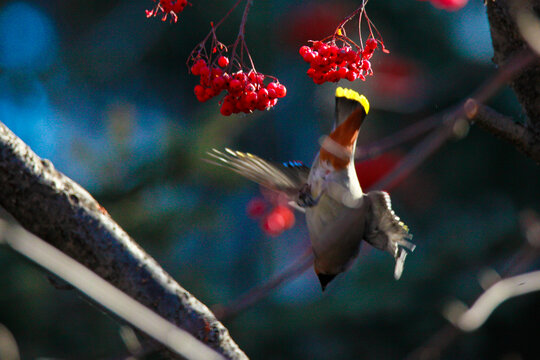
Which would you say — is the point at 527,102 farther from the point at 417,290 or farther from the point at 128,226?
the point at 417,290

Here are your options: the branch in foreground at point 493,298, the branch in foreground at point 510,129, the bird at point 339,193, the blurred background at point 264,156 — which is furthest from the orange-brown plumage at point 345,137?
the blurred background at point 264,156

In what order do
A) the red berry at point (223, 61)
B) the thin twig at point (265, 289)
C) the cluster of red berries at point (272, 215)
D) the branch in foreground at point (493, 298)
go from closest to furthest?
the thin twig at point (265, 289) < the branch in foreground at point (493, 298) < the red berry at point (223, 61) < the cluster of red berries at point (272, 215)

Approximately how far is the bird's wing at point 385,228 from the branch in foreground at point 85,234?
0.40 meters

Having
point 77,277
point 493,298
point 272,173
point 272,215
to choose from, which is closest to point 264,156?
point 272,215

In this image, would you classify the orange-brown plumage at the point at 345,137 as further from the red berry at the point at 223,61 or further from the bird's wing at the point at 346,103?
the red berry at the point at 223,61

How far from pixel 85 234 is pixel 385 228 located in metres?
0.61

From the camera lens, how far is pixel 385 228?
4.22ft

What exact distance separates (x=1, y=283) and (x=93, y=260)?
8.44ft

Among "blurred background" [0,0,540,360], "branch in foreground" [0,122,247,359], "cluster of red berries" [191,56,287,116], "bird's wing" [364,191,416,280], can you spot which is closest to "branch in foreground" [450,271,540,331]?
"bird's wing" [364,191,416,280]

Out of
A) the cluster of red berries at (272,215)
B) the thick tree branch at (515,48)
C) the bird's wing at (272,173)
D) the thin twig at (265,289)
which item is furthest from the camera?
the cluster of red berries at (272,215)

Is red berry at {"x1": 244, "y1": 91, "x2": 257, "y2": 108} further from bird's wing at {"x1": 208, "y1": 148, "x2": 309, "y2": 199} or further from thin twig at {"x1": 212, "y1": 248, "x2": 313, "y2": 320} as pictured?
thin twig at {"x1": 212, "y1": 248, "x2": 313, "y2": 320}

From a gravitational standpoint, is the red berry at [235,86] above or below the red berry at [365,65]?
above

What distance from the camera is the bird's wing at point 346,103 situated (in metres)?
1.23

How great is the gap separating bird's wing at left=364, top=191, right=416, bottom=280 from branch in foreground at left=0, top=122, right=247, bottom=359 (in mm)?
403
